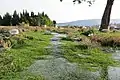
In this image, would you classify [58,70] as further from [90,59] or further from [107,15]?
[107,15]

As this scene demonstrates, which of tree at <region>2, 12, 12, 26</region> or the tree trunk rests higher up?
the tree trunk

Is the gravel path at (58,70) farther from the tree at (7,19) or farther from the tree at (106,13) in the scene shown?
the tree at (7,19)

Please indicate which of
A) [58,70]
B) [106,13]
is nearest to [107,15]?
[106,13]

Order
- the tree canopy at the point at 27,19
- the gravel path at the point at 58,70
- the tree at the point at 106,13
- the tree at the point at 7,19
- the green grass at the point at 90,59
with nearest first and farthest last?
the gravel path at the point at 58,70 → the green grass at the point at 90,59 → the tree at the point at 106,13 → the tree canopy at the point at 27,19 → the tree at the point at 7,19

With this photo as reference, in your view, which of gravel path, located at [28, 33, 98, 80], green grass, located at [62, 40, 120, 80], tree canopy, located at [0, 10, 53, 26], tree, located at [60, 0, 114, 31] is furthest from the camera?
tree canopy, located at [0, 10, 53, 26]

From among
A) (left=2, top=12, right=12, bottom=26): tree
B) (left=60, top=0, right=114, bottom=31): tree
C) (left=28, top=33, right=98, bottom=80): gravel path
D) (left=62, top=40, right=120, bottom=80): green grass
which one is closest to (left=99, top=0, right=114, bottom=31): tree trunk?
(left=60, top=0, right=114, bottom=31): tree

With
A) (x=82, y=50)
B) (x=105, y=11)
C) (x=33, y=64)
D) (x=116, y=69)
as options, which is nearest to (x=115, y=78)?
(x=116, y=69)

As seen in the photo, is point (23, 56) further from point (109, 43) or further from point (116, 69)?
point (109, 43)

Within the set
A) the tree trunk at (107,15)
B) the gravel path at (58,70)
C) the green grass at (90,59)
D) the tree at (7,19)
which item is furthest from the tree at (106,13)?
the tree at (7,19)

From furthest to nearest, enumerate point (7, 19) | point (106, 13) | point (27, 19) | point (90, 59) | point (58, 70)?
point (7, 19)
point (27, 19)
point (106, 13)
point (90, 59)
point (58, 70)

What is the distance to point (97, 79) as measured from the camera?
12.9 metres

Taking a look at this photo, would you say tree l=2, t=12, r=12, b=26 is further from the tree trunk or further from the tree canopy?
the tree trunk

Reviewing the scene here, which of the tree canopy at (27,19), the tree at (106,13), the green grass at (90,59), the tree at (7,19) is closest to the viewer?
the green grass at (90,59)

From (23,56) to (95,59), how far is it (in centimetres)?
389
